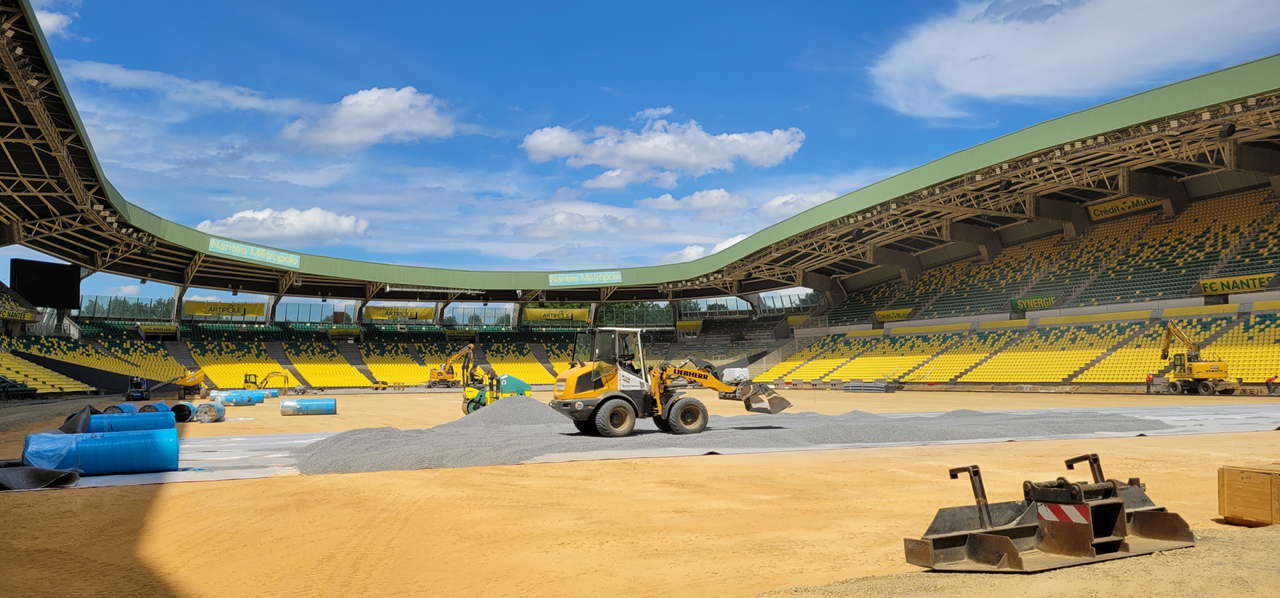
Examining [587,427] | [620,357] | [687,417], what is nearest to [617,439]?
[587,427]

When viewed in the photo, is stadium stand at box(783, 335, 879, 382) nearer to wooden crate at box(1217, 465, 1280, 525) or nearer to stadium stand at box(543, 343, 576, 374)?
stadium stand at box(543, 343, 576, 374)

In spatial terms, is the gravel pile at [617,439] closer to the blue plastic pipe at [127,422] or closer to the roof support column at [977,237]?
the blue plastic pipe at [127,422]

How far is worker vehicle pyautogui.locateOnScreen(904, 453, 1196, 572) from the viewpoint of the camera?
18.4ft

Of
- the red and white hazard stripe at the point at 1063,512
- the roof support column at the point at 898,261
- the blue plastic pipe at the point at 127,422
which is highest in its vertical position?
the roof support column at the point at 898,261

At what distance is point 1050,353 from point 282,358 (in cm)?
5067

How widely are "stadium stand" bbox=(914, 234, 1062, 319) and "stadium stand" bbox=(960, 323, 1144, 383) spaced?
427 cm

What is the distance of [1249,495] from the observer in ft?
23.1

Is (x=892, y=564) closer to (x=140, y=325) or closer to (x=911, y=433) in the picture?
(x=911, y=433)

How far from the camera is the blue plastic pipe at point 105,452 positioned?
1141 centimetres

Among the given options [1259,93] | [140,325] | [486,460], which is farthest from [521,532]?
[140,325]

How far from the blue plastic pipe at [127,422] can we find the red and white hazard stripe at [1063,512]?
14.9m

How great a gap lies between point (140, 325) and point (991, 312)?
57291mm

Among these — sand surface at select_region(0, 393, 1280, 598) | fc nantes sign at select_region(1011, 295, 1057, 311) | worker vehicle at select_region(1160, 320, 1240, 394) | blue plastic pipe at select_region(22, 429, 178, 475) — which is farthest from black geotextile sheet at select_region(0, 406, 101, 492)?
fc nantes sign at select_region(1011, 295, 1057, 311)

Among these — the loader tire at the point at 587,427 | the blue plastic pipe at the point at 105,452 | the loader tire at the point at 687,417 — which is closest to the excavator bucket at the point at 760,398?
the loader tire at the point at 687,417
